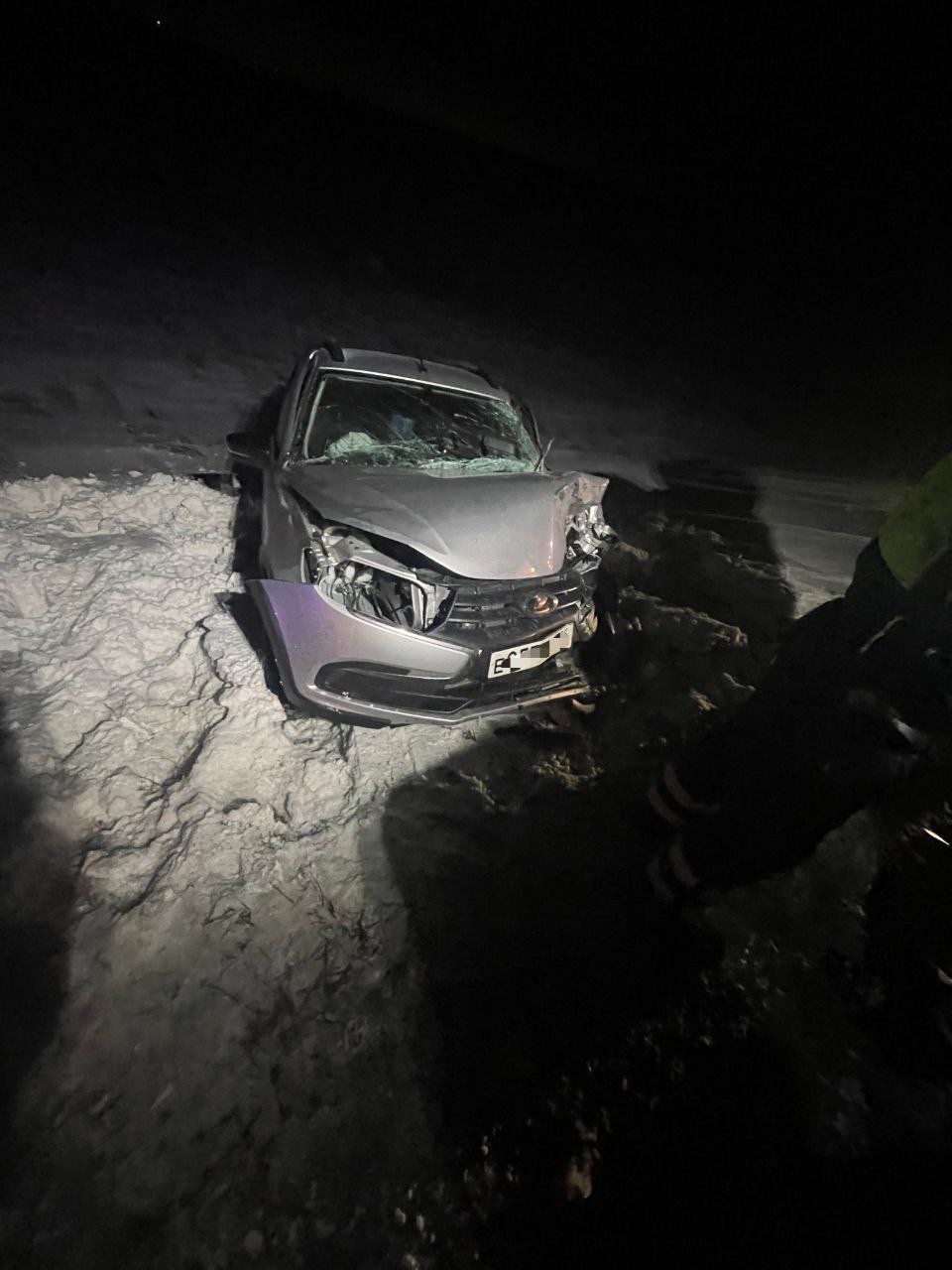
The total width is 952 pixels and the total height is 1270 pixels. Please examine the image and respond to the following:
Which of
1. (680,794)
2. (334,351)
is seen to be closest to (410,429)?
(334,351)

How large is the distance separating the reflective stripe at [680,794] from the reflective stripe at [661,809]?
0.21ft

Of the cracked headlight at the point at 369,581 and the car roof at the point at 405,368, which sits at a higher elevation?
the car roof at the point at 405,368

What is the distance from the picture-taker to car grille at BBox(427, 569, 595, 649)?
8.11 feet

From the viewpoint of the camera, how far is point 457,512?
262 centimetres

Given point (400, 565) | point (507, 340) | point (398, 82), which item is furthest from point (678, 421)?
point (398, 82)

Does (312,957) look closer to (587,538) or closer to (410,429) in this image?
(587,538)

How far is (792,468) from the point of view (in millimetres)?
7691

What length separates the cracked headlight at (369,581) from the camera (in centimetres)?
247

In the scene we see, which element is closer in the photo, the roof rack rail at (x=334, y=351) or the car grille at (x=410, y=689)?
the car grille at (x=410, y=689)

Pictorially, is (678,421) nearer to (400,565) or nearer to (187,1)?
(400,565)

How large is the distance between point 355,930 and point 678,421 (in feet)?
27.9

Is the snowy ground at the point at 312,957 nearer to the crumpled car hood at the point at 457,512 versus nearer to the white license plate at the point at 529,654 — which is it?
the white license plate at the point at 529,654

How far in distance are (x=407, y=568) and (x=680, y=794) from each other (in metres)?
1.67

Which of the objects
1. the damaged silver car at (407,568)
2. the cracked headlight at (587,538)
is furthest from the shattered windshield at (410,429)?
the cracked headlight at (587,538)
